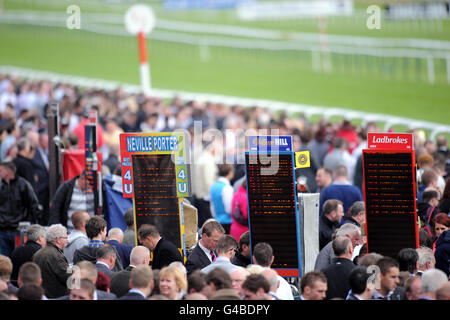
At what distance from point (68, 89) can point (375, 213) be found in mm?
16452

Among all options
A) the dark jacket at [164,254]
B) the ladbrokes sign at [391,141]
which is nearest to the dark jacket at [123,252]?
the dark jacket at [164,254]

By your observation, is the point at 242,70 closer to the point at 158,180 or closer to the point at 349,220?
the point at 349,220

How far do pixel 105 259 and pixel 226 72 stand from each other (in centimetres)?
2167

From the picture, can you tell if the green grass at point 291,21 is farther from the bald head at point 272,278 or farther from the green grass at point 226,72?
the bald head at point 272,278

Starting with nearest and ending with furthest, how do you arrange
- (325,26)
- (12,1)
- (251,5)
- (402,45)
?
(402,45), (325,26), (251,5), (12,1)

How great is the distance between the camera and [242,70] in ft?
95.4

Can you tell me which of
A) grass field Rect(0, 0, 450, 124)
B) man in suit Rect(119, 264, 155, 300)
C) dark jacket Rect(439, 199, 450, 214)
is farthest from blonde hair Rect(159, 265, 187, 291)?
grass field Rect(0, 0, 450, 124)

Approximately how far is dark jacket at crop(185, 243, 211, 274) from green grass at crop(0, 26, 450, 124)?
41.2ft

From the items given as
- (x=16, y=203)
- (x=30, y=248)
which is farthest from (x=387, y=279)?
(x=16, y=203)

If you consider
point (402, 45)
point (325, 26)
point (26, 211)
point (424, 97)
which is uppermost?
point (325, 26)

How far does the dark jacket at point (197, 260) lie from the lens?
830cm

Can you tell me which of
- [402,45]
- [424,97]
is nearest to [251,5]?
[402,45]

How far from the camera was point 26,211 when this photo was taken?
10.8 m

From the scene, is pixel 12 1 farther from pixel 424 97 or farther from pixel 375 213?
pixel 375 213
